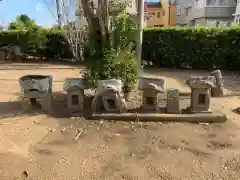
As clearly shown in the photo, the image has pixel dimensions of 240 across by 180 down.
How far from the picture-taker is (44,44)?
14.6 meters

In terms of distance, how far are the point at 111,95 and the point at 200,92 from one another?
1435 millimetres

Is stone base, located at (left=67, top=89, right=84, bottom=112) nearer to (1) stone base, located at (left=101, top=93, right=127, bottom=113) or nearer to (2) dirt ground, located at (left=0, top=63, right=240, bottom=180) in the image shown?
(2) dirt ground, located at (left=0, top=63, right=240, bottom=180)

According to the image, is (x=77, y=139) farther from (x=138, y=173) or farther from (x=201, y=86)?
(x=201, y=86)

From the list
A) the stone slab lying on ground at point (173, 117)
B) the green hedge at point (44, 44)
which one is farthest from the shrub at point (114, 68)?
the green hedge at point (44, 44)

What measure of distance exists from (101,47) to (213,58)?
6.61 meters

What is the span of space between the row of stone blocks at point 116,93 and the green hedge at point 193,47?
6320 millimetres

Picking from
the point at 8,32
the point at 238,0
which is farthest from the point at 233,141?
the point at 238,0

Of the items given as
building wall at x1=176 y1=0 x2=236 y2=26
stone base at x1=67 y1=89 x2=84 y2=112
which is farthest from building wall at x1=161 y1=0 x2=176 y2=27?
stone base at x1=67 y1=89 x2=84 y2=112

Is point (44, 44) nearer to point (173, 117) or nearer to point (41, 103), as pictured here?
point (41, 103)

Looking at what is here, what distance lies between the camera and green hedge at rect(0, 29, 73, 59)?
14445mm

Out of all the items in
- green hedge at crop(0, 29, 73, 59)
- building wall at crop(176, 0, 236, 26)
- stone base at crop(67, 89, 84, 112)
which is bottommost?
stone base at crop(67, 89, 84, 112)

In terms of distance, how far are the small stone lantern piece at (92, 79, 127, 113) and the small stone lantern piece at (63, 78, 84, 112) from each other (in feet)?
1.10

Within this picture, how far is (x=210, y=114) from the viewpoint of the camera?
15.2 feet

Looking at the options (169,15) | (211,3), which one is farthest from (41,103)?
(169,15)
